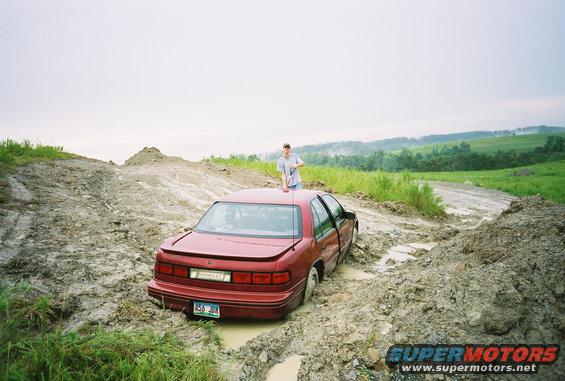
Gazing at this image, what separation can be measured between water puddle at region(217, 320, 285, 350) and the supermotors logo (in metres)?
1.49

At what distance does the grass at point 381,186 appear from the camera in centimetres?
1405

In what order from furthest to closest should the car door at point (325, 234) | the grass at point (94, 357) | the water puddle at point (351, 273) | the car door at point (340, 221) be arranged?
the water puddle at point (351, 273), the car door at point (340, 221), the car door at point (325, 234), the grass at point (94, 357)

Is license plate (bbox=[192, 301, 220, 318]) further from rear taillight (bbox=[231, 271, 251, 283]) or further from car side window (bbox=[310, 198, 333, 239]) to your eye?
car side window (bbox=[310, 198, 333, 239])

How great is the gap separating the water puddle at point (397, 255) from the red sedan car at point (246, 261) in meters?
2.32

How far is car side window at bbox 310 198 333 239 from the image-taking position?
505 cm

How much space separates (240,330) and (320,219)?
1977 millimetres

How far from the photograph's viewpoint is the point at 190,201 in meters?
11.4

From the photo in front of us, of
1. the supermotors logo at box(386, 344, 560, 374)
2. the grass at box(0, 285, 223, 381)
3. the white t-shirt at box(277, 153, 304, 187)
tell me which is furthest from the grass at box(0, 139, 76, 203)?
the supermotors logo at box(386, 344, 560, 374)

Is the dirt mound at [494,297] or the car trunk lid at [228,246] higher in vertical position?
the car trunk lid at [228,246]

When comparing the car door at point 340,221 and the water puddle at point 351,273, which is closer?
the car door at point 340,221

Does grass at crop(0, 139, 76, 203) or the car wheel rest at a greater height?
grass at crop(0, 139, 76, 203)

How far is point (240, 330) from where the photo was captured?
13.2 ft

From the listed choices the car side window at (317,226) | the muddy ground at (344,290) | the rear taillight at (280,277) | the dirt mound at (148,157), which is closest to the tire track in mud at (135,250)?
the muddy ground at (344,290)

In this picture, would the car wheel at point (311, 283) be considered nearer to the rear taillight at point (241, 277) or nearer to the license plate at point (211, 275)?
the rear taillight at point (241, 277)
